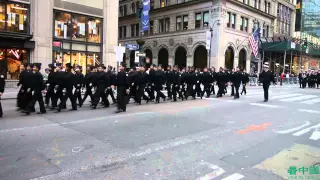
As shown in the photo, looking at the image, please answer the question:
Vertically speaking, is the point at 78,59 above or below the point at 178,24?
below

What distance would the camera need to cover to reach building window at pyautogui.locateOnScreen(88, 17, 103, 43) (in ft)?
→ 79.3

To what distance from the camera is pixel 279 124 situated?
904cm

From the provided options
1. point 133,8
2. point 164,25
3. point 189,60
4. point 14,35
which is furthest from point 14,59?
point 133,8

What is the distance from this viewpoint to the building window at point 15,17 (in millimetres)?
19656

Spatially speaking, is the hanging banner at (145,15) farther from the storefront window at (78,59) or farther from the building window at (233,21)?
the building window at (233,21)

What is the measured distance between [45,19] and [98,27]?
4.81 meters

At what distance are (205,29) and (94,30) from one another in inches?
675

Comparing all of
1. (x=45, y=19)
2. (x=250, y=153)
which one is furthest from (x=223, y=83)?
(x=45, y=19)

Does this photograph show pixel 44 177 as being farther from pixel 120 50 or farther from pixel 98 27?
pixel 98 27

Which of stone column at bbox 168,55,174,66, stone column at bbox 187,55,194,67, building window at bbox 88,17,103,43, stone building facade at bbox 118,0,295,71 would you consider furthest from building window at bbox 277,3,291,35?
building window at bbox 88,17,103,43

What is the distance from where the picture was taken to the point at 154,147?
19.9 ft

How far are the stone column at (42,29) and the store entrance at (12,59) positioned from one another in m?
0.61

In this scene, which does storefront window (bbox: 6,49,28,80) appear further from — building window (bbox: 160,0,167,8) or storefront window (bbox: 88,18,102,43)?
building window (bbox: 160,0,167,8)

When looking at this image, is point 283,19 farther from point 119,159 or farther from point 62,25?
point 119,159
